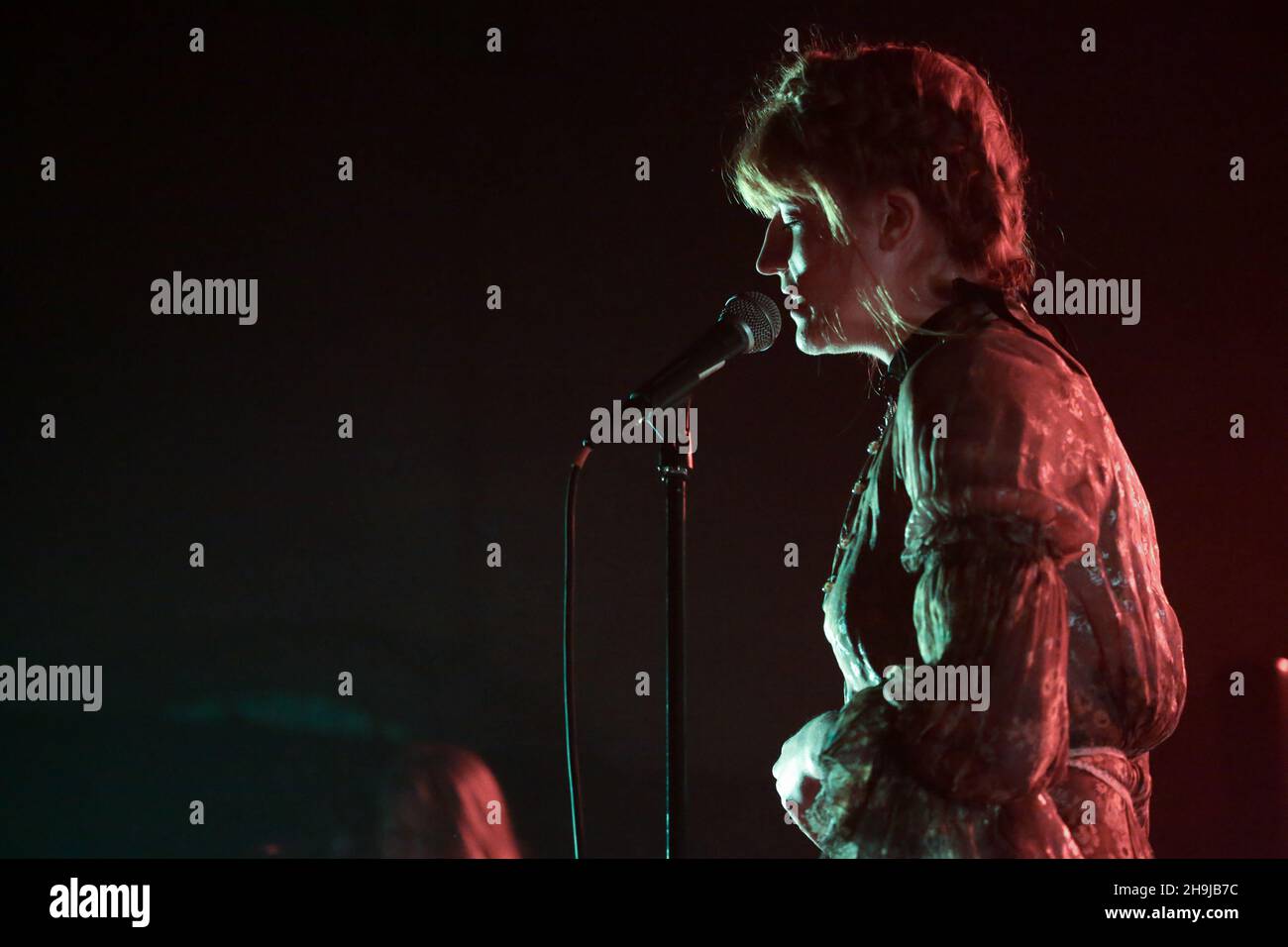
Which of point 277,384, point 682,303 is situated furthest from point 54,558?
point 682,303

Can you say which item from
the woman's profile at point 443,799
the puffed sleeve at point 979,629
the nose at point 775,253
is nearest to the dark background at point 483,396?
the woman's profile at point 443,799

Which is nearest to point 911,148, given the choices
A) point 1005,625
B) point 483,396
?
point 1005,625

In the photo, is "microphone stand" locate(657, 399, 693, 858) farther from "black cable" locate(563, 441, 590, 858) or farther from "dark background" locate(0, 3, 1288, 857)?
"dark background" locate(0, 3, 1288, 857)

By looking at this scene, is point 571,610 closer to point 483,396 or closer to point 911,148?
point 911,148

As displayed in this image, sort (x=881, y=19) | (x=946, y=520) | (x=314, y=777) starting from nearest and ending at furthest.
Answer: (x=946, y=520)
(x=314, y=777)
(x=881, y=19)

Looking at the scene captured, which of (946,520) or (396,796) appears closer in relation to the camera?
(946,520)

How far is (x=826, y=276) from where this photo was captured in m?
1.13

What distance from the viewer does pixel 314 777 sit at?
7.18 feet

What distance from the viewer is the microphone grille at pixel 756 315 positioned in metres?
1.28

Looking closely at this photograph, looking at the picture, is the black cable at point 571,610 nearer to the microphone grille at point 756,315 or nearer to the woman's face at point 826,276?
the microphone grille at point 756,315

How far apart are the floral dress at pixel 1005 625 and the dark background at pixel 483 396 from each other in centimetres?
130

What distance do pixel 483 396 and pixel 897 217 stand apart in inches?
51.5
